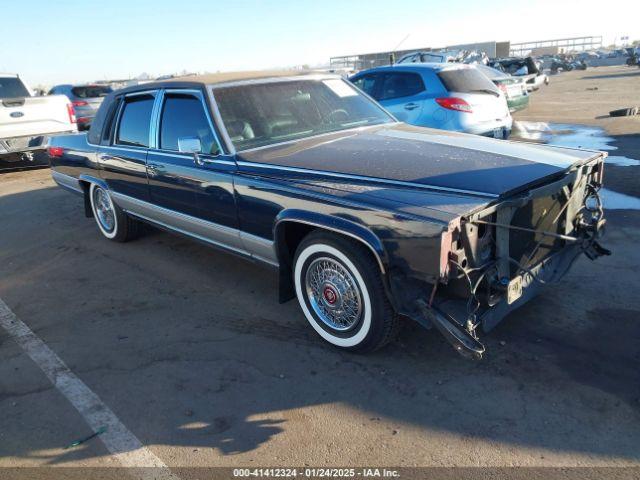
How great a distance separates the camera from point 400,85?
27.7 feet

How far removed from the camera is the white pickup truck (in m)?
9.75

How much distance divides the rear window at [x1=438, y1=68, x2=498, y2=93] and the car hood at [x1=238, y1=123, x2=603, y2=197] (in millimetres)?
3844

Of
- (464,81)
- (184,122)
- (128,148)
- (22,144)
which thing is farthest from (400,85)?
(22,144)

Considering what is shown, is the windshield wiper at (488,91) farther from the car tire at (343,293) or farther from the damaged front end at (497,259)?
the car tire at (343,293)

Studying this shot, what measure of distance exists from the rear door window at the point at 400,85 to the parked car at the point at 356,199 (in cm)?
345

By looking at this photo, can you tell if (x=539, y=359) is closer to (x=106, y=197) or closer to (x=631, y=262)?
(x=631, y=262)

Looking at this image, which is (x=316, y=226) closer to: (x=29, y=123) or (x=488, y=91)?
(x=488, y=91)

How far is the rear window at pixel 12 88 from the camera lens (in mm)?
10820

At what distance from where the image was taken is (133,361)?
3566 millimetres

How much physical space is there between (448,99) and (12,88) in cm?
906

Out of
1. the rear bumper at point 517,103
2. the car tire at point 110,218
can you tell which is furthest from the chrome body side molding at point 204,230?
the rear bumper at point 517,103

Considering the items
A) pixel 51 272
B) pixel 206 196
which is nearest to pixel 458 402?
pixel 206 196

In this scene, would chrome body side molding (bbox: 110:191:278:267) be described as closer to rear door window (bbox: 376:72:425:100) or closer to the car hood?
the car hood

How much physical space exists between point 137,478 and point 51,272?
3.43m
